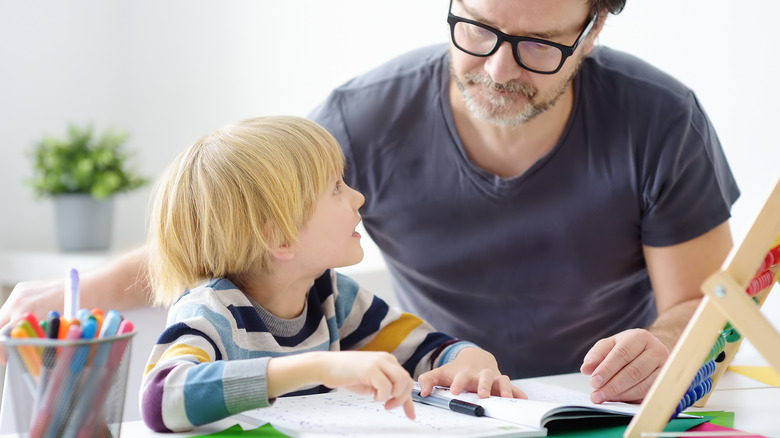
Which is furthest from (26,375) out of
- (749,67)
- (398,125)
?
(749,67)

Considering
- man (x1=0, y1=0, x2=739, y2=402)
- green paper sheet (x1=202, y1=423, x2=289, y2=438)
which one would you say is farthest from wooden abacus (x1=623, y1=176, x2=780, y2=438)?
man (x1=0, y1=0, x2=739, y2=402)

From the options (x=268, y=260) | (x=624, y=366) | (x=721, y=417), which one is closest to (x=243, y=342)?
(x=268, y=260)

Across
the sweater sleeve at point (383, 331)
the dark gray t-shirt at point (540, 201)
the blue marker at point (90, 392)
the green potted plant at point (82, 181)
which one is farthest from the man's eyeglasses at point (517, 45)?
the green potted plant at point (82, 181)

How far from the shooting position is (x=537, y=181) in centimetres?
152

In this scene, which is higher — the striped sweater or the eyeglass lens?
the eyeglass lens

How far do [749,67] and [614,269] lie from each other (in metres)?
0.66

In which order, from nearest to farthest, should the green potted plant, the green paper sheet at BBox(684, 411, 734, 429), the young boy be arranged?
the green paper sheet at BBox(684, 411, 734, 429)
the young boy
the green potted plant

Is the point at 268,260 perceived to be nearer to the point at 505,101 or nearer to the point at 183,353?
the point at 183,353

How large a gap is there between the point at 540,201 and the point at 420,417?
2.24 ft

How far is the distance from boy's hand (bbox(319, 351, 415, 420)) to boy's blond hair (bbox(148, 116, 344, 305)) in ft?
1.09

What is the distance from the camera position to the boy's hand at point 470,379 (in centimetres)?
105

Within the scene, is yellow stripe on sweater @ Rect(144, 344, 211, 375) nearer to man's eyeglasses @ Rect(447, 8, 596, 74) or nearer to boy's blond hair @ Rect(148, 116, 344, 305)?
boy's blond hair @ Rect(148, 116, 344, 305)

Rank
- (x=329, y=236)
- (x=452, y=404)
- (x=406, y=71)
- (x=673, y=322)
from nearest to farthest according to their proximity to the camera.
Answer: (x=452, y=404), (x=329, y=236), (x=673, y=322), (x=406, y=71)

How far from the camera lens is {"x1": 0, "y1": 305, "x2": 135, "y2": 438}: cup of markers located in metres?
0.74
